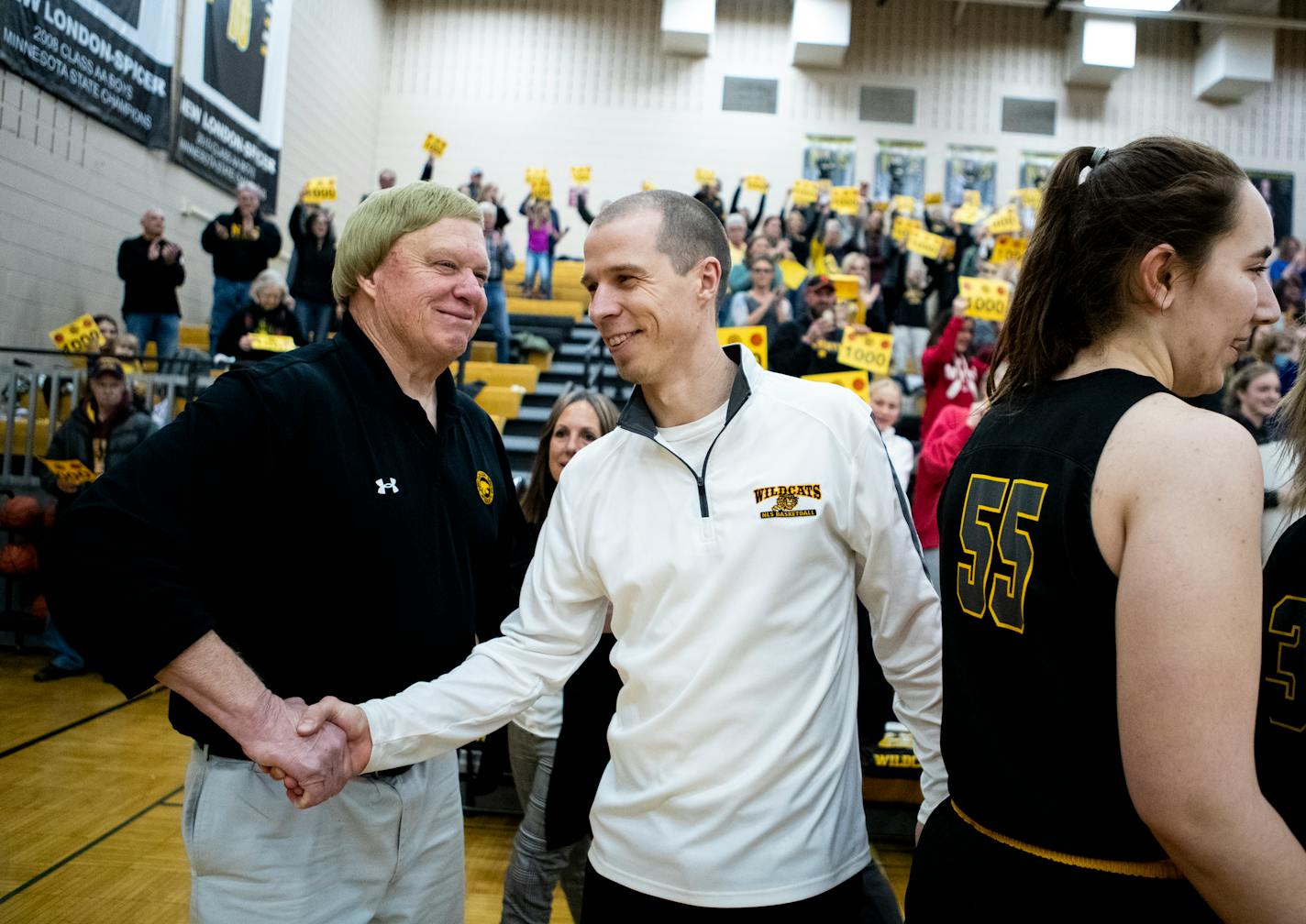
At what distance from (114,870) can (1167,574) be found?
346cm

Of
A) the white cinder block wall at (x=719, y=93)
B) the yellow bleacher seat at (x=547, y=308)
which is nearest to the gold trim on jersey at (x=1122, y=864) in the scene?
the yellow bleacher seat at (x=547, y=308)

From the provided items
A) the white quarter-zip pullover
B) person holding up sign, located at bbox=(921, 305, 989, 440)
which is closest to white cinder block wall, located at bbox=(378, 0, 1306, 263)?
person holding up sign, located at bbox=(921, 305, 989, 440)

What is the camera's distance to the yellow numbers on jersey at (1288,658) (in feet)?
3.47

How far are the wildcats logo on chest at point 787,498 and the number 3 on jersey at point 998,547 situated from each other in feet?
1.01

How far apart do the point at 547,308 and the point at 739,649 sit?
34.4 ft

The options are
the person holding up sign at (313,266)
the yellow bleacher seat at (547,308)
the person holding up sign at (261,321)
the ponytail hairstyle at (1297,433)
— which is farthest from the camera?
the yellow bleacher seat at (547,308)

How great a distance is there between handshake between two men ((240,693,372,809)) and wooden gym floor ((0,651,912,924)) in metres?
1.80

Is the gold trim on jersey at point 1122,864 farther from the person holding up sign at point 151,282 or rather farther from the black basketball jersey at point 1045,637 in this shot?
the person holding up sign at point 151,282

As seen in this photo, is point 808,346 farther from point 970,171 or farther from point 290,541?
point 970,171

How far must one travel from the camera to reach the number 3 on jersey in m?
1.07

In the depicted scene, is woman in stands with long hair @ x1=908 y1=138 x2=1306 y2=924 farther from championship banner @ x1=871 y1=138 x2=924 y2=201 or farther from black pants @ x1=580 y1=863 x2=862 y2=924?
championship banner @ x1=871 y1=138 x2=924 y2=201

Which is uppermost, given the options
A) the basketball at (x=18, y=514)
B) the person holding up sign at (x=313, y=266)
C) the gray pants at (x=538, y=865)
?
the person holding up sign at (x=313, y=266)

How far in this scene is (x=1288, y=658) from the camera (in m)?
1.07

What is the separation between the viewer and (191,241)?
396 inches
